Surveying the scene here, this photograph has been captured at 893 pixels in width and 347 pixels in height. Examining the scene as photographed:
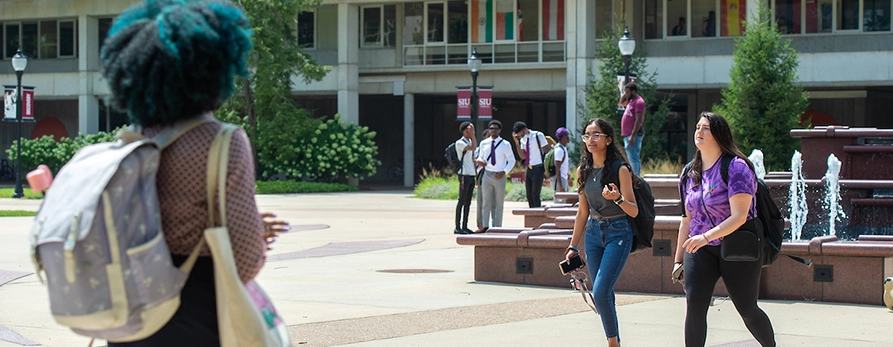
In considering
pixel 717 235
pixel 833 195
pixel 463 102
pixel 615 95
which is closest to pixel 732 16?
pixel 615 95

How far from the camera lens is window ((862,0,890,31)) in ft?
117

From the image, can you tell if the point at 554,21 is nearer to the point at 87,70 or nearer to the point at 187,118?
the point at 87,70

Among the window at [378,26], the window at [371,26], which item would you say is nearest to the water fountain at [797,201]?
the window at [378,26]

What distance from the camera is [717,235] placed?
596cm

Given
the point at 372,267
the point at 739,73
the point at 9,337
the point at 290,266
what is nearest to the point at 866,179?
the point at 372,267

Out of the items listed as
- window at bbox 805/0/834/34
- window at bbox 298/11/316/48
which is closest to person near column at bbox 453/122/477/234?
window at bbox 805/0/834/34

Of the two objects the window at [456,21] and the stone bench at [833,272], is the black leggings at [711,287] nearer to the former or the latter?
the stone bench at [833,272]

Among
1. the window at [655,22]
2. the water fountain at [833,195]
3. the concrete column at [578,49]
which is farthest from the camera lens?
the window at [655,22]

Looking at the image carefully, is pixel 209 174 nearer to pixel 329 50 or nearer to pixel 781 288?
pixel 781 288

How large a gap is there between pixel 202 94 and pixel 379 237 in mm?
13637

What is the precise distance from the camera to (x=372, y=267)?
493 inches

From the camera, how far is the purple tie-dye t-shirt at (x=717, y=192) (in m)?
6.00

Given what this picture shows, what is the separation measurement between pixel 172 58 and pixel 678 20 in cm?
3656

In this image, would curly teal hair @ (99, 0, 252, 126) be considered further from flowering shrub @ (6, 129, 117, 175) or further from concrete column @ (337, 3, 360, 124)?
flowering shrub @ (6, 129, 117, 175)
